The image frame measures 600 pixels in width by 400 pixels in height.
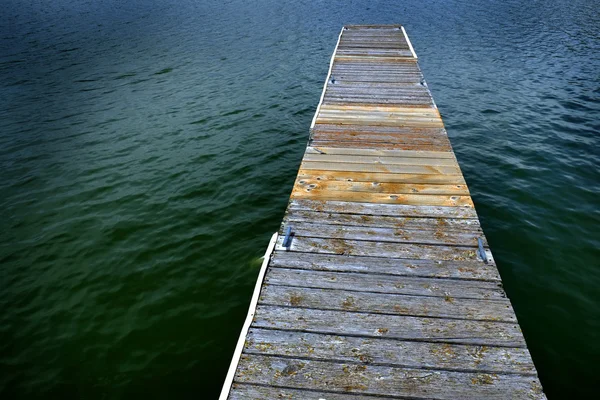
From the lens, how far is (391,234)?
618 cm

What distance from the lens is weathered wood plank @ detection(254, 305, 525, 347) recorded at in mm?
4410

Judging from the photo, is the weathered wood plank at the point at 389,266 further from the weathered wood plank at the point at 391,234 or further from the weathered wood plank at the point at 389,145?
the weathered wood plank at the point at 389,145

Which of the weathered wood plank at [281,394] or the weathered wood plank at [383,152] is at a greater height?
the weathered wood plank at [383,152]

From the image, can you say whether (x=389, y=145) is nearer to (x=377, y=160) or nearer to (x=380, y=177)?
(x=377, y=160)

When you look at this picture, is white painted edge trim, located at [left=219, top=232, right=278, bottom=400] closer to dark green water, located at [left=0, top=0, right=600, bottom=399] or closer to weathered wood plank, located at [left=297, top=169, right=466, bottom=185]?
dark green water, located at [left=0, top=0, right=600, bottom=399]

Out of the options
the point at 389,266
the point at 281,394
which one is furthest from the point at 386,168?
the point at 281,394

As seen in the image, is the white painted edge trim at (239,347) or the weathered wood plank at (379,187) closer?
the white painted edge trim at (239,347)

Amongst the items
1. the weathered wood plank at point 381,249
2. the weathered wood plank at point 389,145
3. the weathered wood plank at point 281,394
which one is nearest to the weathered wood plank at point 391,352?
the weathered wood plank at point 281,394

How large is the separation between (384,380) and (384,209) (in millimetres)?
3447

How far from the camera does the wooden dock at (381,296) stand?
4.00 m

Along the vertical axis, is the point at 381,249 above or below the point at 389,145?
below

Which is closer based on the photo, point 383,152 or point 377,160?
point 377,160

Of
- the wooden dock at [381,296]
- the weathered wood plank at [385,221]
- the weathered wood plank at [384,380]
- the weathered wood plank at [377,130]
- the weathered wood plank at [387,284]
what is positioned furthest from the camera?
the weathered wood plank at [377,130]

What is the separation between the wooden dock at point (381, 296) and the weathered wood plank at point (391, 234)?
A: 26 millimetres
